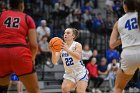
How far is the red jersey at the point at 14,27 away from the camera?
7117mm

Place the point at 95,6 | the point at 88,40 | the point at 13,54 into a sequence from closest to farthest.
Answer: the point at 13,54 → the point at 88,40 → the point at 95,6

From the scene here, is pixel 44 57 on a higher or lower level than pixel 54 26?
lower

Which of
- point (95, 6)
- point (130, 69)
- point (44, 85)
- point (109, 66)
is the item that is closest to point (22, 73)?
point (130, 69)

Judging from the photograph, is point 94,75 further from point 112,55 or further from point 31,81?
point 31,81

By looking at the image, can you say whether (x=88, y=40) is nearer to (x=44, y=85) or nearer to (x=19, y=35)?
(x=44, y=85)

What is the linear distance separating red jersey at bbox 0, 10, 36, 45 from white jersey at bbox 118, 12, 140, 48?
1617mm

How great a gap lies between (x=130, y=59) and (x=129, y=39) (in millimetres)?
358

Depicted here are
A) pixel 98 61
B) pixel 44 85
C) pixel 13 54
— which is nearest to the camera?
pixel 13 54

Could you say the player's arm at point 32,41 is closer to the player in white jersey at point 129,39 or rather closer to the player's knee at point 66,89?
the player in white jersey at point 129,39

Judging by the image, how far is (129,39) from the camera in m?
7.32

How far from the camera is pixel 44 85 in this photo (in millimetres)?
16844

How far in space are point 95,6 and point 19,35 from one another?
17.4 meters

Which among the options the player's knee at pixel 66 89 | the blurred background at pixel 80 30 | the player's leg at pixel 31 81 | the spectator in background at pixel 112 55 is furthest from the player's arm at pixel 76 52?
the spectator in background at pixel 112 55

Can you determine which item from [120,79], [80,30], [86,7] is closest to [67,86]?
[120,79]
